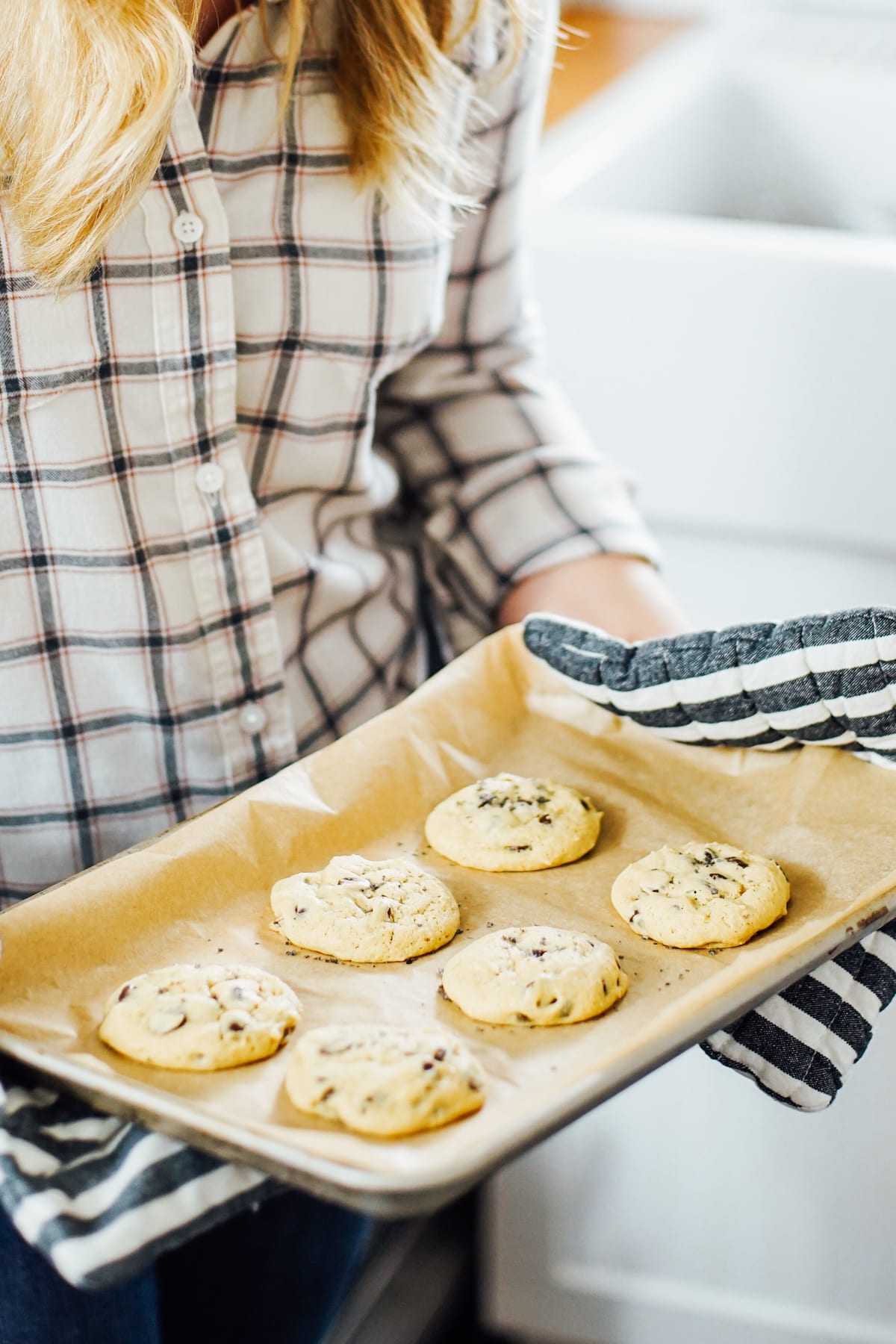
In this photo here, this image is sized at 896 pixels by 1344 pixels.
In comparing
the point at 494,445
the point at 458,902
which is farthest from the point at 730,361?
the point at 458,902

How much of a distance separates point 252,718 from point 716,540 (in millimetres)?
552

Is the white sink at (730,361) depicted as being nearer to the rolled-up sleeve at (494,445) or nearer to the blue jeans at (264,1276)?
the rolled-up sleeve at (494,445)

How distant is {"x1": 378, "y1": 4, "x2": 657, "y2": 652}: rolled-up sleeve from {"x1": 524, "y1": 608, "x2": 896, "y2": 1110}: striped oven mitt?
134mm

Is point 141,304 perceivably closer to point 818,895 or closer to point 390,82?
point 390,82

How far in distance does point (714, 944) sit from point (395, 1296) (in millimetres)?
999

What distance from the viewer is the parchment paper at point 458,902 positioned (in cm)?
58

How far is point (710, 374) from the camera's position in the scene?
3.88ft

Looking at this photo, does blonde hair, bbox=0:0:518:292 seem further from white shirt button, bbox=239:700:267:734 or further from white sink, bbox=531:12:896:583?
white sink, bbox=531:12:896:583

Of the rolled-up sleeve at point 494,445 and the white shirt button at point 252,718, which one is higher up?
the rolled-up sleeve at point 494,445

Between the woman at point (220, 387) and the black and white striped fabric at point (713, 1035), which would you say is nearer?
the black and white striped fabric at point (713, 1035)

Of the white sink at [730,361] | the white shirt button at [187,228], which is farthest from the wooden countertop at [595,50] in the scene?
the white shirt button at [187,228]

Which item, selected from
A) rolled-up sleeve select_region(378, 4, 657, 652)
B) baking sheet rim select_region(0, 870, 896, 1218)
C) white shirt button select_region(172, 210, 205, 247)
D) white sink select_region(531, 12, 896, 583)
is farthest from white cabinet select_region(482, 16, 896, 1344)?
baking sheet rim select_region(0, 870, 896, 1218)

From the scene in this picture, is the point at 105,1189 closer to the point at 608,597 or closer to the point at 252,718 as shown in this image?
the point at 252,718

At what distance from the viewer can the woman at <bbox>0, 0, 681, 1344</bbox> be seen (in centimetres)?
71
